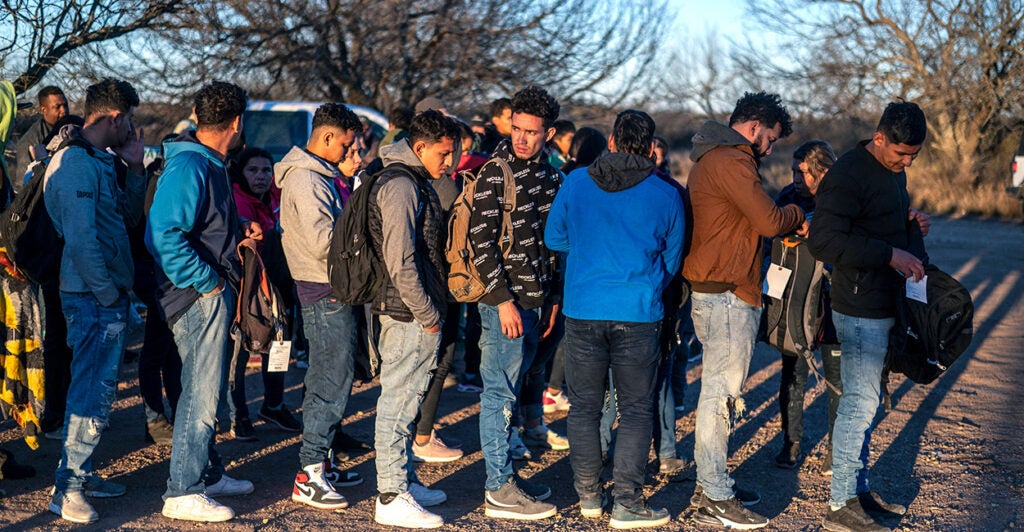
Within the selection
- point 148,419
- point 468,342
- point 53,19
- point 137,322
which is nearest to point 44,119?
point 53,19

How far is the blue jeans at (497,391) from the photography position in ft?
15.4

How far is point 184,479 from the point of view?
14.6 ft

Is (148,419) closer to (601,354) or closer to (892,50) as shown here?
(601,354)

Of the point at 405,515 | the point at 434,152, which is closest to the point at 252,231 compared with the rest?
the point at 434,152

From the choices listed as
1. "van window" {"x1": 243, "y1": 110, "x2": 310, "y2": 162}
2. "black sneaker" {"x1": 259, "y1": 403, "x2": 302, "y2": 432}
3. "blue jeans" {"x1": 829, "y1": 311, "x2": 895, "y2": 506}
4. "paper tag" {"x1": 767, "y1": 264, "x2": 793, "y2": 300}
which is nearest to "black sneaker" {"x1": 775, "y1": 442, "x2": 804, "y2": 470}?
"blue jeans" {"x1": 829, "y1": 311, "x2": 895, "y2": 506}

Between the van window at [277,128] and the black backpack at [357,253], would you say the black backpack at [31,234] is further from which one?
the van window at [277,128]

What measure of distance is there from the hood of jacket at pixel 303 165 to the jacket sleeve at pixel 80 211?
833 mm

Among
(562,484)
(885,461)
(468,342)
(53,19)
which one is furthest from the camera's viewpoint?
(53,19)

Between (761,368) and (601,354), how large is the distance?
403 centimetres

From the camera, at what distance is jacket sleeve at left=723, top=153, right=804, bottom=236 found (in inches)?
171

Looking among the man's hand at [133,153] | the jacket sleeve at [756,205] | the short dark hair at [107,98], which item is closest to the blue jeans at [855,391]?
the jacket sleeve at [756,205]

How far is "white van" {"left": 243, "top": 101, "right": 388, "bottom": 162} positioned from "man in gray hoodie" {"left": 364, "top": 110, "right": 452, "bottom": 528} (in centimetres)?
797

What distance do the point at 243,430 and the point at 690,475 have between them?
8.74ft

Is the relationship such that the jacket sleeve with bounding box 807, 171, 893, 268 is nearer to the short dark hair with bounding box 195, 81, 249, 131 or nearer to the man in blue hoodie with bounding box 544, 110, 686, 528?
the man in blue hoodie with bounding box 544, 110, 686, 528
